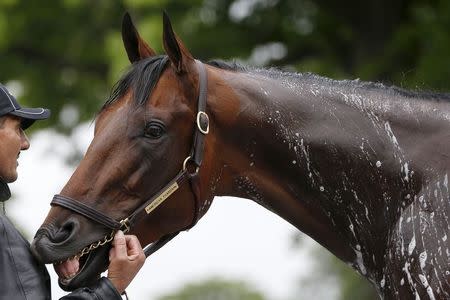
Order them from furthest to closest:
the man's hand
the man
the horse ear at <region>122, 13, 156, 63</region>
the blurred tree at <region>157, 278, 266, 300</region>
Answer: the blurred tree at <region>157, 278, 266, 300</region> → the horse ear at <region>122, 13, 156, 63</region> → the man's hand → the man

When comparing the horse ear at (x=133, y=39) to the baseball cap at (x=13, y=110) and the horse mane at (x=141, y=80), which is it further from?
→ the baseball cap at (x=13, y=110)

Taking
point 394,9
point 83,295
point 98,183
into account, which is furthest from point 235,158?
point 394,9

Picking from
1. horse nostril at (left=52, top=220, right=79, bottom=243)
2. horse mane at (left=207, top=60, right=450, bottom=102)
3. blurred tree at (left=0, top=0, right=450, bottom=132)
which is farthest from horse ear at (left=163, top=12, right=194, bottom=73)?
blurred tree at (left=0, top=0, right=450, bottom=132)

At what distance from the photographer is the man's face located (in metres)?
4.51

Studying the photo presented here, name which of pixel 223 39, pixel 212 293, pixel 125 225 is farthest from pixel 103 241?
pixel 212 293

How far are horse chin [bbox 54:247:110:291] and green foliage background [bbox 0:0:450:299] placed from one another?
6.99m

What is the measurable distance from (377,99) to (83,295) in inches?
64.3

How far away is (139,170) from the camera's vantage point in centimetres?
498

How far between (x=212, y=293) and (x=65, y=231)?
70312 millimetres

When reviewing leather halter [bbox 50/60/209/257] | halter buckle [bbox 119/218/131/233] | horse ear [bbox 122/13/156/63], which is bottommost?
halter buckle [bbox 119/218/131/233]

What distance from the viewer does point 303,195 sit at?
5129mm

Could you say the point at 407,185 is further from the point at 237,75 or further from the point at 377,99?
the point at 237,75

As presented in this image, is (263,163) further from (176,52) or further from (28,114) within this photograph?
(28,114)

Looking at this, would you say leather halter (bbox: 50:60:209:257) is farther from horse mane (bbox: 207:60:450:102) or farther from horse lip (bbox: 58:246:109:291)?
horse mane (bbox: 207:60:450:102)
